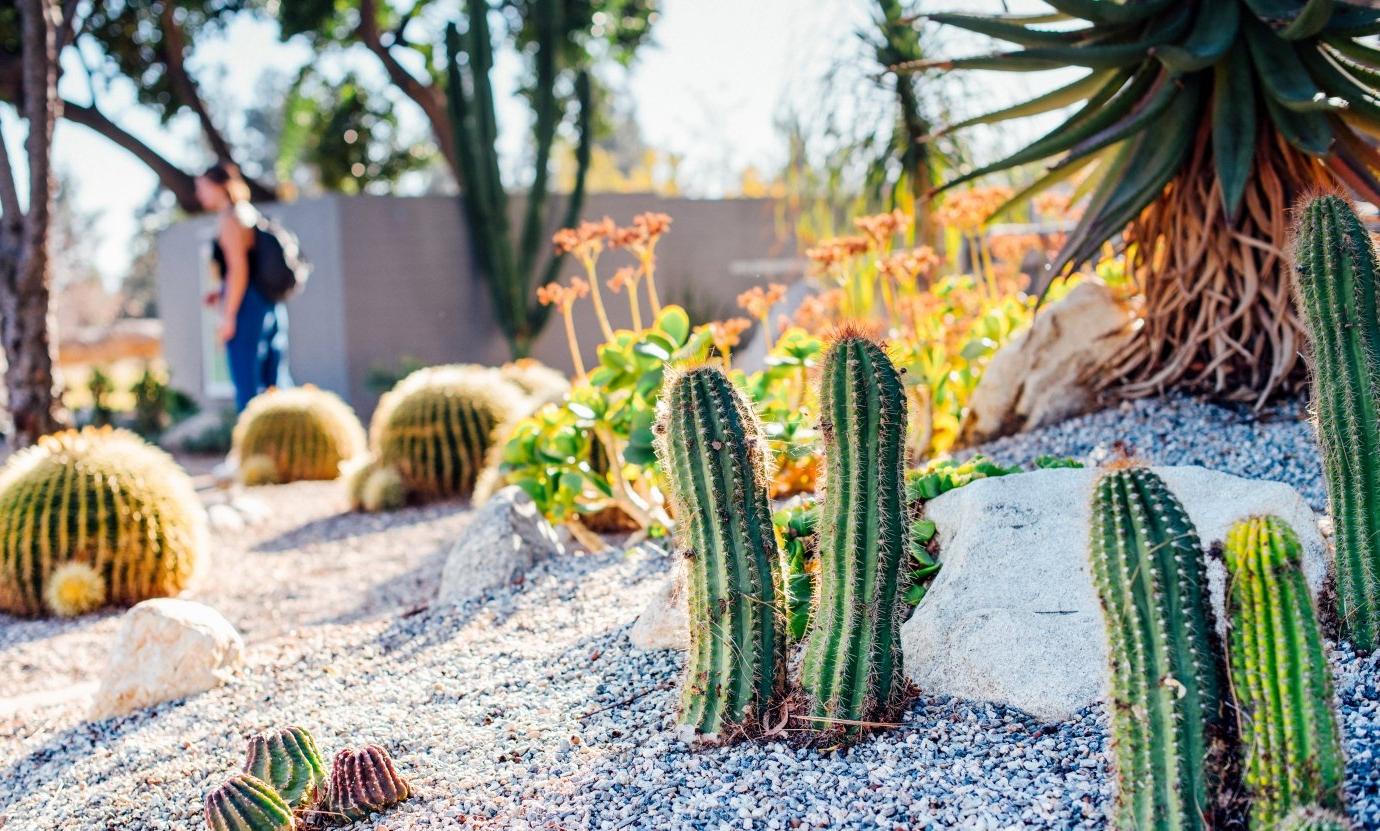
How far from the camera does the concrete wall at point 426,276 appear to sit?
14172 mm

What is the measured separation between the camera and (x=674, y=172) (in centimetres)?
1661

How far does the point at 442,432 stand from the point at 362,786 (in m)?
4.99

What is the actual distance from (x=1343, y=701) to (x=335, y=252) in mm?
13091

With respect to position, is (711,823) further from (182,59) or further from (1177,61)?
(182,59)

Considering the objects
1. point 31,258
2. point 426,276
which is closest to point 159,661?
point 31,258

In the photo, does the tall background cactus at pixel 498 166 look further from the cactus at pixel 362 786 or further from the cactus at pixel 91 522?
the cactus at pixel 362 786

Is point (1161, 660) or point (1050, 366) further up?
point (1050, 366)

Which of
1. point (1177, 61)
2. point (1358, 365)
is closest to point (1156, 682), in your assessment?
point (1358, 365)

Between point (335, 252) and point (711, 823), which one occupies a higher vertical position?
point (335, 252)

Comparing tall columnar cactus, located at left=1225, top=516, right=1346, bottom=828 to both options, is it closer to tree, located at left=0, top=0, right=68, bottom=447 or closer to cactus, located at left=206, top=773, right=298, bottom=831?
cactus, located at left=206, top=773, right=298, bottom=831

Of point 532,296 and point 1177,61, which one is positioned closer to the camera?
point 1177,61

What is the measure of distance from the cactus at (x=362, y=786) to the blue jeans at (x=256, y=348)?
7034 millimetres

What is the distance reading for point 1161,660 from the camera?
70.6 inches

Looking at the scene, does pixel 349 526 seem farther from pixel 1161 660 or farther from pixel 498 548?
pixel 1161 660
